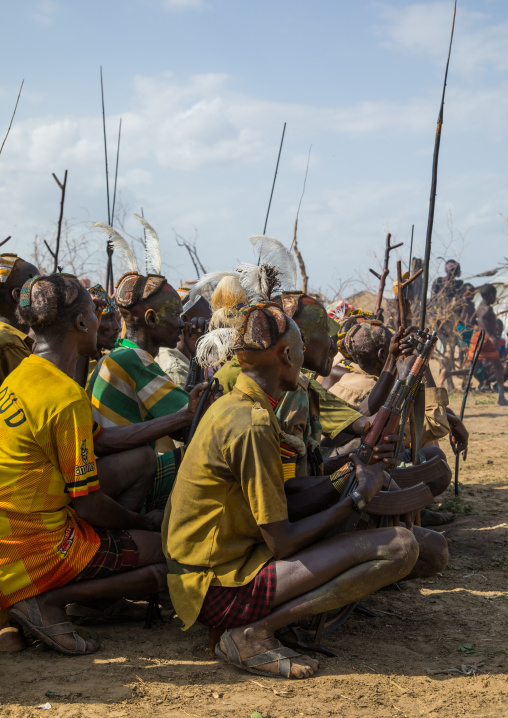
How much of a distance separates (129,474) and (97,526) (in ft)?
1.35

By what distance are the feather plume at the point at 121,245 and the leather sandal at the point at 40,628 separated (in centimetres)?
281

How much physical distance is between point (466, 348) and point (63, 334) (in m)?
15.0

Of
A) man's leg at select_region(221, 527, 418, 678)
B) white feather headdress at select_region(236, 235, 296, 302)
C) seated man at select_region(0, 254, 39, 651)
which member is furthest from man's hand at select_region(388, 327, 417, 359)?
seated man at select_region(0, 254, 39, 651)

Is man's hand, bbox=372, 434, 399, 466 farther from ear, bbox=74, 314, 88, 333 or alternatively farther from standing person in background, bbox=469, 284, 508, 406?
standing person in background, bbox=469, 284, 508, 406

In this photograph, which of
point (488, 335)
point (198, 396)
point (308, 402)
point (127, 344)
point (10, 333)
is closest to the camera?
point (198, 396)

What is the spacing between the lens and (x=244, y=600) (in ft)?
10.2

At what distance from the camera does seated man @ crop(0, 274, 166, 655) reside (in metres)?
3.20

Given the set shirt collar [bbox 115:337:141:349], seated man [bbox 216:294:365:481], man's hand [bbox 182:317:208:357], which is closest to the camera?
seated man [bbox 216:294:365:481]

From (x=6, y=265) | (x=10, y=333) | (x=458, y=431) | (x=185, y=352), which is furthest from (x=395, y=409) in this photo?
(x=185, y=352)

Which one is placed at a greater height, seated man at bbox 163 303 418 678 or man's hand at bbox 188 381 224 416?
man's hand at bbox 188 381 224 416

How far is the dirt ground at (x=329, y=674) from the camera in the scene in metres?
2.80

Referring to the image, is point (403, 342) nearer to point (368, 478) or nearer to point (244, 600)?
point (368, 478)

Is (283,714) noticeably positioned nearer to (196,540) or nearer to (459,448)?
(196,540)

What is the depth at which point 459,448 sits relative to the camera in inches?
230
